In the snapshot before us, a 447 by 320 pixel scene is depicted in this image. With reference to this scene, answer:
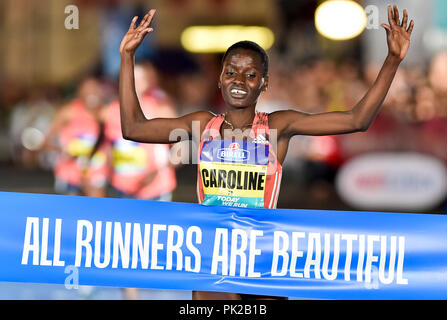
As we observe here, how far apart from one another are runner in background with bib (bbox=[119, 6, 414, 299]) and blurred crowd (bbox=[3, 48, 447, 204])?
2643mm

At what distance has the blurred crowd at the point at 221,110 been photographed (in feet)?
23.6

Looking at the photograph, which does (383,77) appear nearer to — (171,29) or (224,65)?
(224,65)

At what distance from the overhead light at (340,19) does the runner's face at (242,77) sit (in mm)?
7128

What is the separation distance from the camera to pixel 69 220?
4.51 m

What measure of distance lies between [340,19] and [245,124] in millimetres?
8032

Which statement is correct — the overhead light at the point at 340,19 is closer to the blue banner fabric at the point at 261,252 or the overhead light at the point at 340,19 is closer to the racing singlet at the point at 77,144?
the racing singlet at the point at 77,144

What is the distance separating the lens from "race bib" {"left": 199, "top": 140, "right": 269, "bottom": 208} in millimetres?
4215

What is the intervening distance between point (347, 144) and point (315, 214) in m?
6.98

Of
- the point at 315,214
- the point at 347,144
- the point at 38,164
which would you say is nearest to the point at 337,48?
the point at 347,144

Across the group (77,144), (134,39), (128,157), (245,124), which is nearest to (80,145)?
(77,144)

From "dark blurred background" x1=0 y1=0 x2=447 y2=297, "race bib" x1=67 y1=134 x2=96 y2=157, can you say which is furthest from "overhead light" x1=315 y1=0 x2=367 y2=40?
"race bib" x1=67 y1=134 x2=96 y2=157

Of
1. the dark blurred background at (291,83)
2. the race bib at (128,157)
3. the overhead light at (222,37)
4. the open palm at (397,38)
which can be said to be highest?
the overhead light at (222,37)

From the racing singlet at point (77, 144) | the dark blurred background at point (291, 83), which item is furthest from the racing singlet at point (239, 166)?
the racing singlet at point (77, 144)

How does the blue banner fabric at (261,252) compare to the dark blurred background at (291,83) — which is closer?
the blue banner fabric at (261,252)
